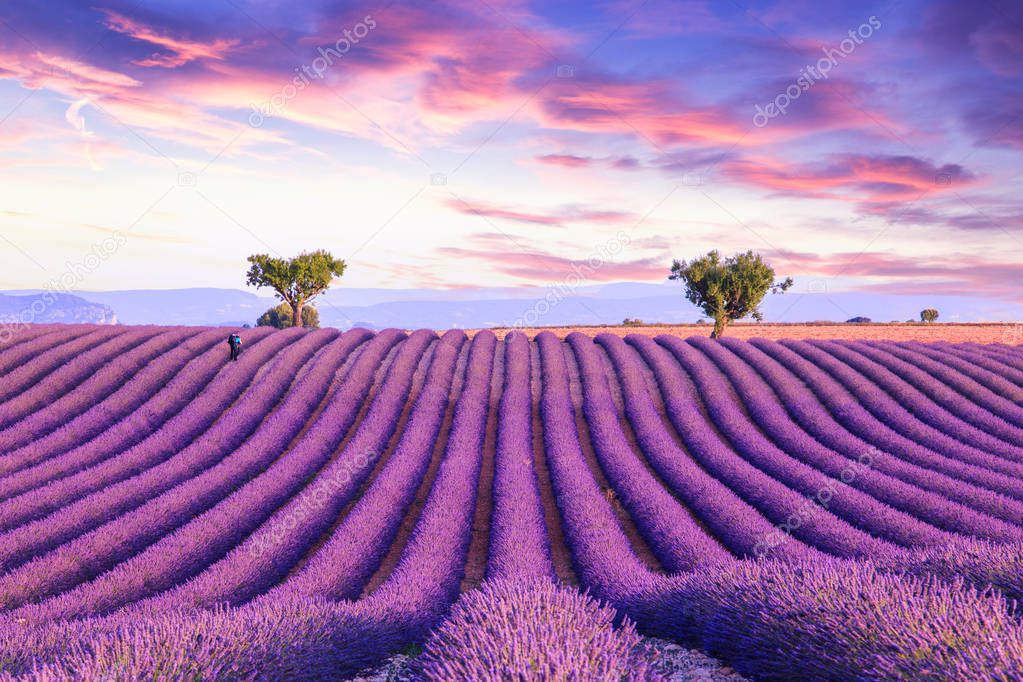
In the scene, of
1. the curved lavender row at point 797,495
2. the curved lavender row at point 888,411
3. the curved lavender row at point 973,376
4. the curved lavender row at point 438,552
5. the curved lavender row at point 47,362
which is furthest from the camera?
the curved lavender row at point 47,362

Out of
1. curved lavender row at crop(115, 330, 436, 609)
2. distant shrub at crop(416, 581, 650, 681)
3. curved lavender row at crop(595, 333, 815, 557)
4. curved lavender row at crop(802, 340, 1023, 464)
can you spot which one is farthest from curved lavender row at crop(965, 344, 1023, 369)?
distant shrub at crop(416, 581, 650, 681)

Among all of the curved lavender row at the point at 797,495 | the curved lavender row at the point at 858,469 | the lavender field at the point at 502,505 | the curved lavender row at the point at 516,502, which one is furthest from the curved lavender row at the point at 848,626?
the curved lavender row at the point at 858,469

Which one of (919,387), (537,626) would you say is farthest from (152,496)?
(919,387)

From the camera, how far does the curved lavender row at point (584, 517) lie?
20.4 feet

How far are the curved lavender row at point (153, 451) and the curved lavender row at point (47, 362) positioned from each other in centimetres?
418

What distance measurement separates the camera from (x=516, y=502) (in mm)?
8625

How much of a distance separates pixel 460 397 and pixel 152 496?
7.29m

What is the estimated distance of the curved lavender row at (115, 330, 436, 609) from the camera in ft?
21.0

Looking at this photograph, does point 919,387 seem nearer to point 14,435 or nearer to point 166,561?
point 166,561

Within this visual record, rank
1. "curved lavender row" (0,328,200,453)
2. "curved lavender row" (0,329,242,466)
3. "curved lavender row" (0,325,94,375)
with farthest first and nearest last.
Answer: "curved lavender row" (0,325,94,375), "curved lavender row" (0,328,200,453), "curved lavender row" (0,329,242,466)

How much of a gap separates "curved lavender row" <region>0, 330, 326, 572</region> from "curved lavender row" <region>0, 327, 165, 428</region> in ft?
13.6

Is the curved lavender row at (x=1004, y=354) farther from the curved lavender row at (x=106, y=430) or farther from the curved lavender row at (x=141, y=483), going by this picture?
the curved lavender row at (x=106, y=430)

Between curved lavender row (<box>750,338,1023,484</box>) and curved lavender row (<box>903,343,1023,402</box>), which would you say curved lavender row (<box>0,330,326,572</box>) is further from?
curved lavender row (<box>903,343,1023,402</box>)

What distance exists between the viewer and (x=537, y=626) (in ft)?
10.5
